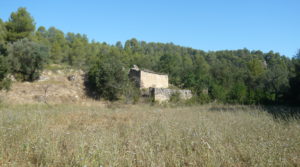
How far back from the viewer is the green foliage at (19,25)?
993 inches

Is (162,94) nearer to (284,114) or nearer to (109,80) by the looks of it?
(109,80)

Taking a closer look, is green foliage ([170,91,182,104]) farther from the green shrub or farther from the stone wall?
the stone wall

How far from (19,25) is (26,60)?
7614mm

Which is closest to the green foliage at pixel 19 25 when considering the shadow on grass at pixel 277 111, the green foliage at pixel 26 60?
the green foliage at pixel 26 60

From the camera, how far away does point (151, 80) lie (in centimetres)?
2495

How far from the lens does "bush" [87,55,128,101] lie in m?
20.8

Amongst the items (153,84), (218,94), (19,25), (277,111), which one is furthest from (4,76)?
(218,94)

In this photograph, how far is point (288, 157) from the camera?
2.45 m

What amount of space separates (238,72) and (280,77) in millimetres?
7779

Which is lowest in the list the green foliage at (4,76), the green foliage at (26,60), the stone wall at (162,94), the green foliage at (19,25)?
the stone wall at (162,94)

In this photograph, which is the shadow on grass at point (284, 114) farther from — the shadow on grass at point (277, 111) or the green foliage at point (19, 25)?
the green foliage at point (19, 25)

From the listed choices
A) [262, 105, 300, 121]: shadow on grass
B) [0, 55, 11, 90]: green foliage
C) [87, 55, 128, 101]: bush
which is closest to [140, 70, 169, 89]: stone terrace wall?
[87, 55, 128, 101]: bush

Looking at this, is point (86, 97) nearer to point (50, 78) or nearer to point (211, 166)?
point (50, 78)

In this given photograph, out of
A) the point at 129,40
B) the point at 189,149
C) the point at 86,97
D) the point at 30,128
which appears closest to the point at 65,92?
the point at 86,97
